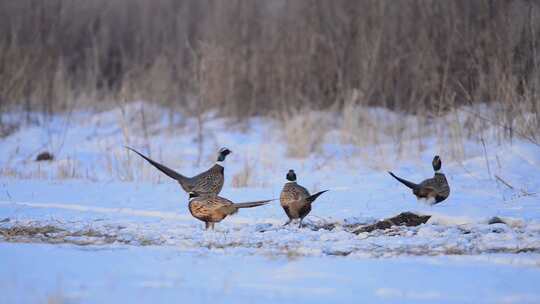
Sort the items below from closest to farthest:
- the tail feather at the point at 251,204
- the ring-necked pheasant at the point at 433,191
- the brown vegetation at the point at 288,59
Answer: the tail feather at the point at 251,204, the ring-necked pheasant at the point at 433,191, the brown vegetation at the point at 288,59

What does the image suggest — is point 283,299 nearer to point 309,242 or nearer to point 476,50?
point 309,242

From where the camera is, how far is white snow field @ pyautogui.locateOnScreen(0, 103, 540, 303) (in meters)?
4.00

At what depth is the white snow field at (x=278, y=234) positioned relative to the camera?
4.00 metres

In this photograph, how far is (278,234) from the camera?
5.86 metres

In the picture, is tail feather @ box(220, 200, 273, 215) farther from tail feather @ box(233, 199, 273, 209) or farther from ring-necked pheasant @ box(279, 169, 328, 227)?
ring-necked pheasant @ box(279, 169, 328, 227)

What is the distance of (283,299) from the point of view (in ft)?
12.5

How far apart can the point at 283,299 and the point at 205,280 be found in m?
0.55

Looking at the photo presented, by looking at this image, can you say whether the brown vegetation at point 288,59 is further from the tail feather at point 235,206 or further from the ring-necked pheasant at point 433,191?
the tail feather at point 235,206

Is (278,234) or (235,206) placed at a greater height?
(235,206)

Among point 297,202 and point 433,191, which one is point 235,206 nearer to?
point 297,202

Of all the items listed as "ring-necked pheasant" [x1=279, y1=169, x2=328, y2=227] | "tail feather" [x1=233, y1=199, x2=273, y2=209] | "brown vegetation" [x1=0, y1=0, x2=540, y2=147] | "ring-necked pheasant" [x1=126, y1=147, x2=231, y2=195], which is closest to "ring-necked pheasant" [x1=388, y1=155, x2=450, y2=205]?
"ring-necked pheasant" [x1=279, y1=169, x2=328, y2=227]

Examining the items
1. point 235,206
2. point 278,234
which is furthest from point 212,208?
point 278,234

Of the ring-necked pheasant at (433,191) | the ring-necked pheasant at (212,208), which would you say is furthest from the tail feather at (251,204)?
the ring-necked pheasant at (433,191)

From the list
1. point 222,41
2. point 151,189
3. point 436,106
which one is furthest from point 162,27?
point 151,189
